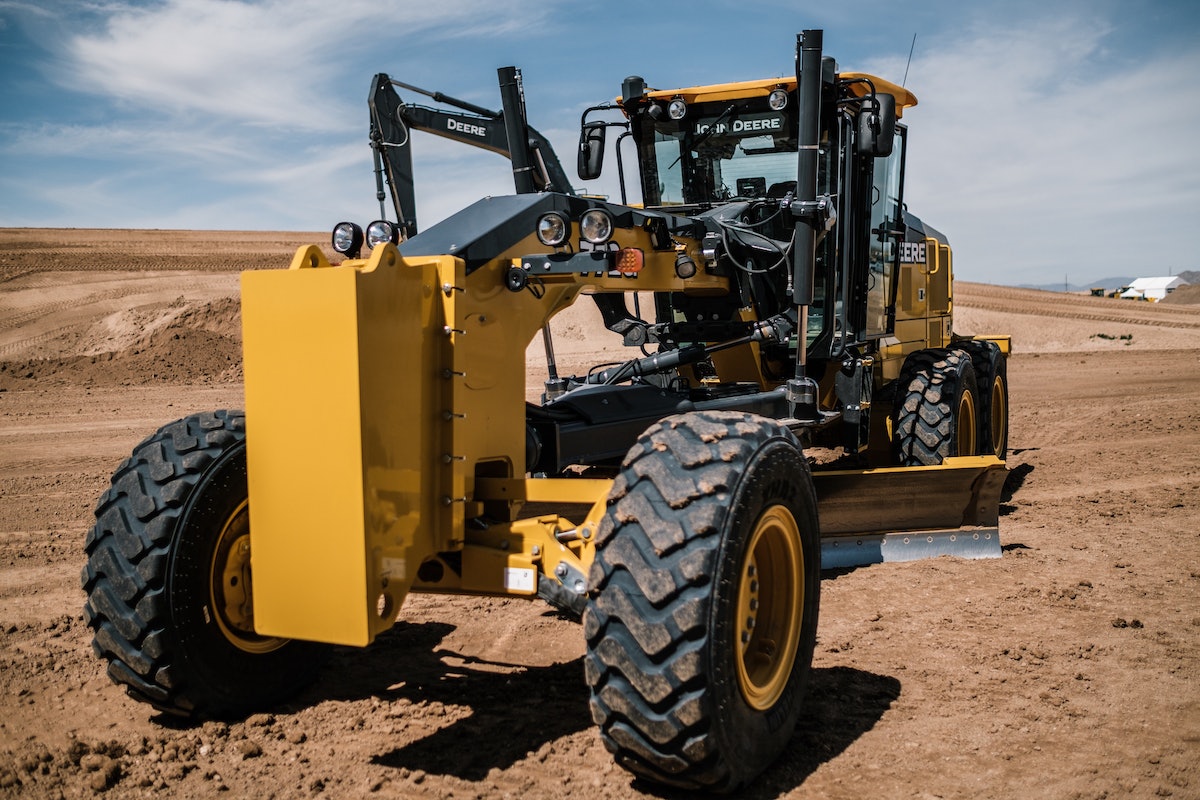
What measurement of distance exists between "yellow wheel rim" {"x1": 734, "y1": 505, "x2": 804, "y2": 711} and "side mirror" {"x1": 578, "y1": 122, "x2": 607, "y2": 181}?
3.93 meters

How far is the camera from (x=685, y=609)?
3623mm

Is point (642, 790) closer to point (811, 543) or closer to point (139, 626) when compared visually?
point (811, 543)

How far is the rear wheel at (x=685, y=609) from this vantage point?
362cm

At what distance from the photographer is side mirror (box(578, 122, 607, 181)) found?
757 cm

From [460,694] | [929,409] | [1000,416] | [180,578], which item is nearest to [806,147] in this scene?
[929,409]

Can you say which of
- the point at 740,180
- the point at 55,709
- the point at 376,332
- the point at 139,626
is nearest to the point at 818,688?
the point at 376,332

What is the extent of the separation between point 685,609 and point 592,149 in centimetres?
469

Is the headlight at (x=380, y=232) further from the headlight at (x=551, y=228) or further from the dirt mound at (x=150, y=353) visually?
the dirt mound at (x=150, y=353)

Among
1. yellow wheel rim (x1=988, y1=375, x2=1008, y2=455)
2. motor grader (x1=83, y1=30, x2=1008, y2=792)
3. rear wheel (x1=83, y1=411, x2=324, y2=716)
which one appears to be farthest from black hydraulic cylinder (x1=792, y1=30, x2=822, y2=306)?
yellow wheel rim (x1=988, y1=375, x2=1008, y2=455)

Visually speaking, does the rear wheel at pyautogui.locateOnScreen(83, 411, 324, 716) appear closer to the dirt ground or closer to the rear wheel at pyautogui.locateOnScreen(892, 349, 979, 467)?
the dirt ground

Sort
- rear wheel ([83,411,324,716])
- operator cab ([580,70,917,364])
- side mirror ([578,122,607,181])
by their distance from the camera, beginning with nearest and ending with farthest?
rear wheel ([83,411,324,716]) < operator cab ([580,70,917,364]) < side mirror ([578,122,607,181])

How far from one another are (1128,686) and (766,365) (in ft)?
11.7

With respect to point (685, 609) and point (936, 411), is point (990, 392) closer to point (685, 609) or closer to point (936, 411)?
point (936, 411)

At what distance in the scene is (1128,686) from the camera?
484 centimetres
